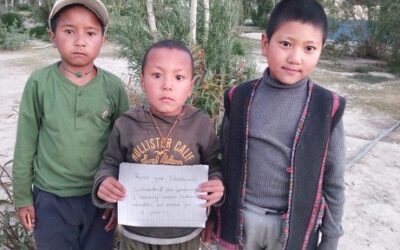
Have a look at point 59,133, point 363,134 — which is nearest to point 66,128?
point 59,133

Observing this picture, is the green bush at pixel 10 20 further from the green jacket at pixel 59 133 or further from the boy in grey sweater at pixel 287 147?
the boy in grey sweater at pixel 287 147

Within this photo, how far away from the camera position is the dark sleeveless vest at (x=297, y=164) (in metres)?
1.41

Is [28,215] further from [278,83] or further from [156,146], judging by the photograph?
[278,83]

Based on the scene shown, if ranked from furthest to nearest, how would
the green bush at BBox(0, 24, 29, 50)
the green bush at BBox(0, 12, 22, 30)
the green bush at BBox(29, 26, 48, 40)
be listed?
the green bush at BBox(0, 12, 22, 30) < the green bush at BBox(29, 26, 48, 40) < the green bush at BBox(0, 24, 29, 50)

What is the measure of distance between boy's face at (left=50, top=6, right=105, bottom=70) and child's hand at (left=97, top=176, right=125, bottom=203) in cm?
47

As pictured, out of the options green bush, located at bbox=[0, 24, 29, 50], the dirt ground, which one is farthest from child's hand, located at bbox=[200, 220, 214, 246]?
green bush, located at bbox=[0, 24, 29, 50]

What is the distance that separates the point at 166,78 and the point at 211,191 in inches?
15.7

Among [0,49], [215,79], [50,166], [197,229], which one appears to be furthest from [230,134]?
[0,49]

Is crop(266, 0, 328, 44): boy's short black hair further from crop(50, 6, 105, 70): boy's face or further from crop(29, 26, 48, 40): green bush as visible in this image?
crop(29, 26, 48, 40): green bush

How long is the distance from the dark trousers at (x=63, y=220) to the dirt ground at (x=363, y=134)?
966 mm

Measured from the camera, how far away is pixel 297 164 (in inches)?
55.6

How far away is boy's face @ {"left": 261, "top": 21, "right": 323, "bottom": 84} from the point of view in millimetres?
1375

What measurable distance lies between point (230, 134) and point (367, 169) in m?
2.94

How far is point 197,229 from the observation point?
155 cm
